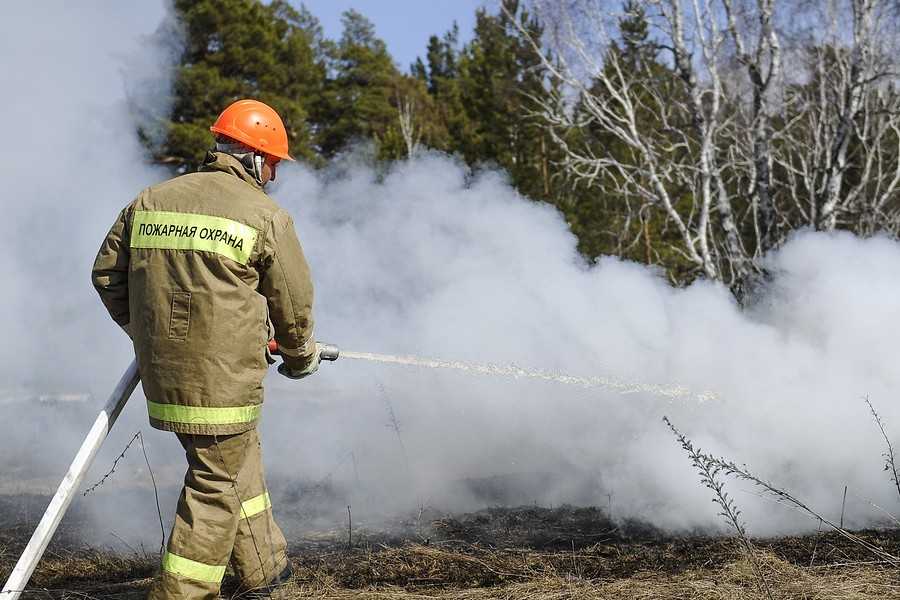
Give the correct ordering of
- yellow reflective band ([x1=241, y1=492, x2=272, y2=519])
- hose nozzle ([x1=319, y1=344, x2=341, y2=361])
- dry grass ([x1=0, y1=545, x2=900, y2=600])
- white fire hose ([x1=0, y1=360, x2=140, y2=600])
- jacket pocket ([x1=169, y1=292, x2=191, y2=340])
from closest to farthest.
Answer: white fire hose ([x1=0, y1=360, x2=140, y2=600])
jacket pocket ([x1=169, y1=292, x2=191, y2=340])
dry grass ([x1=0, y1=545, x2=900, y2=600])
yellow reflective band ([x1=241, y1=492, x2=272, y2=519])
hose nozzle ([x1=319, y1=344, x2=341, y2=361])

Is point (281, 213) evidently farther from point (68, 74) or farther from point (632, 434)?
point (68, 74)

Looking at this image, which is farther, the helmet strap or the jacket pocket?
the helmet strap

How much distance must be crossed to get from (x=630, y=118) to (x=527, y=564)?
1169cm

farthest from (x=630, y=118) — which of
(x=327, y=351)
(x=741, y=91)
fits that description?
(x=327, y=351)

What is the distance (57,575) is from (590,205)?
1460cm

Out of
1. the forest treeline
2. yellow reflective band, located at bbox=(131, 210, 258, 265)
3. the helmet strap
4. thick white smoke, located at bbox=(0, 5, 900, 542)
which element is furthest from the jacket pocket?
the forest treeline

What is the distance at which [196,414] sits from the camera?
10.5 ft

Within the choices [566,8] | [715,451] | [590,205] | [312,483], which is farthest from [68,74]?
[590,205]

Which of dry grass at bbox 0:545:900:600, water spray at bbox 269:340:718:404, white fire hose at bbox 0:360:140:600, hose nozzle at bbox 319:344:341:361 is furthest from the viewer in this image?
water spray at bbox 269:340:718:404

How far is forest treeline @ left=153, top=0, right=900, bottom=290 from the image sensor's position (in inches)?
540

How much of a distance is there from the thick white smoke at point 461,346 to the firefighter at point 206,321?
73.0 inches

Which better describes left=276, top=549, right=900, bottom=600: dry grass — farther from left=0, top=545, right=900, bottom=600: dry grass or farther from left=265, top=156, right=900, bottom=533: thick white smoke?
left=265, top=156, right=900, bottom=533: thick white smoke

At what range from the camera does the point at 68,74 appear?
25.2 feet

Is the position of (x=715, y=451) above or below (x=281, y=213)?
below
